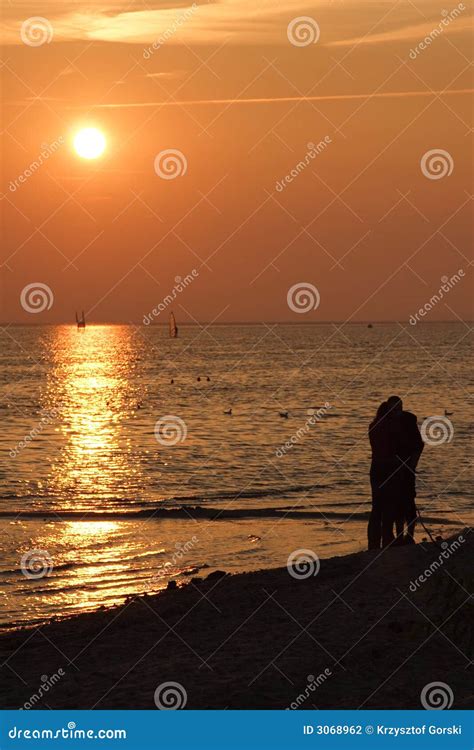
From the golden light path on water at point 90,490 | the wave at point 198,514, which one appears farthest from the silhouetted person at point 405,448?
the wave at point 198,514

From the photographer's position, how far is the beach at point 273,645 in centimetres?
898

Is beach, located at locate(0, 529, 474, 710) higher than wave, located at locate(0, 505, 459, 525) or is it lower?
lower

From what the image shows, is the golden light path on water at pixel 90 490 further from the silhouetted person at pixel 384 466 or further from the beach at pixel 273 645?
the silhouetted person at pixel 384 466

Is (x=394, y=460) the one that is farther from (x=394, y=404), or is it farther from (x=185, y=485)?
(x=185, y=485)

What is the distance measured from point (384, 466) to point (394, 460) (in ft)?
0.52

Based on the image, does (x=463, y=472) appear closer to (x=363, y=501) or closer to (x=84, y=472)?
(x=363, y=501)

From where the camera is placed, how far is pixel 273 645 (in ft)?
34.4

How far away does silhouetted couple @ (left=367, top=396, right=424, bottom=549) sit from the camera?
1430cm

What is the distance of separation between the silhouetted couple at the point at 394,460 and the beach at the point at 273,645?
746mm

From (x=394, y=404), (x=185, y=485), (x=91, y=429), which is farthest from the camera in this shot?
(x=91, y=429)

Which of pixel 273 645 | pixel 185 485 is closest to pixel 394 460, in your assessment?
pixel 273 645

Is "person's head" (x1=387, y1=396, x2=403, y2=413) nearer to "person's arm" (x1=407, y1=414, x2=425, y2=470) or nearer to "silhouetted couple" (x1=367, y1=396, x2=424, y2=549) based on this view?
"silhouetted couple" (x1=367, y1=396, x2=424, y2=549)

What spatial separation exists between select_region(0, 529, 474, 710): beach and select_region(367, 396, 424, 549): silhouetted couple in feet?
2.45

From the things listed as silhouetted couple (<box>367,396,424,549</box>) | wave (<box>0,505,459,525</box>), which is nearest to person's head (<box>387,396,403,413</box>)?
silhouetted couple (<box>367,396,424,549</box>)
